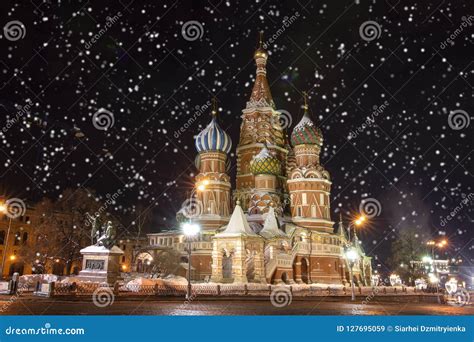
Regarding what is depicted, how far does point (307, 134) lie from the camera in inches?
1970

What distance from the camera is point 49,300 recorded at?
1900cm

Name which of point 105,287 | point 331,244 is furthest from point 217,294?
point 331,244

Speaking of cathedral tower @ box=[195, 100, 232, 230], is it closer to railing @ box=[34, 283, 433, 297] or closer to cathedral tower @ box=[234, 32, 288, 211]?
cathedral tower @ box=[234, 32, 288, 211]

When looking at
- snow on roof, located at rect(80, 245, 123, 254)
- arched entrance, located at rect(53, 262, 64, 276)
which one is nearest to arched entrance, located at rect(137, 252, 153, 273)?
arched entrance, located at rect(53, 262, 64, 276)

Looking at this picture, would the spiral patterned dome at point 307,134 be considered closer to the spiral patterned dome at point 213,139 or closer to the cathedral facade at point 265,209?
the cathedral facade at point 265,209

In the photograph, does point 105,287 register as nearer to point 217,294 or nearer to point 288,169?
point 217,294

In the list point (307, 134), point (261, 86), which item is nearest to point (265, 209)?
point (307, 134)

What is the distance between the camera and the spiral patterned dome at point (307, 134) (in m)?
49.9

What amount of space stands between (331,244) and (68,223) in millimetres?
26642

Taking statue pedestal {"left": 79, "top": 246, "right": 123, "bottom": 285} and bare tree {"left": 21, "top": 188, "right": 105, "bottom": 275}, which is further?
bare tree {"left": 21, "top": 188, "right": 105, "bottom": 275}

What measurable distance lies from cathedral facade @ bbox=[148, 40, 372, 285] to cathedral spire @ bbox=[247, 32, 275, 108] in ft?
0.45

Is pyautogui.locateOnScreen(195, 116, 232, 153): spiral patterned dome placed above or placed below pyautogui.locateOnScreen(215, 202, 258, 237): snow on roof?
above

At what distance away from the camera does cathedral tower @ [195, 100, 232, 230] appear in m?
48.4

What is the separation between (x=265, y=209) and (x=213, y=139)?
427 inches
